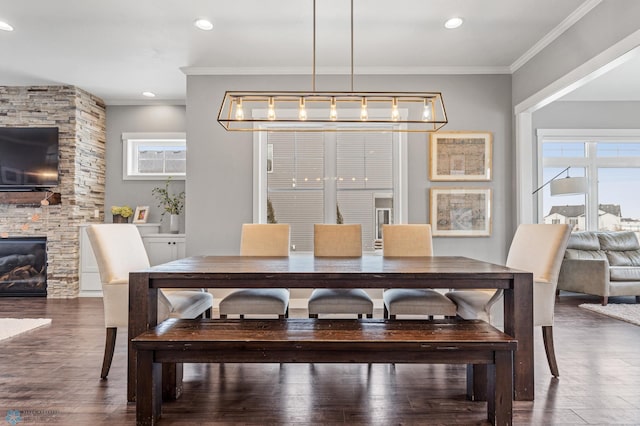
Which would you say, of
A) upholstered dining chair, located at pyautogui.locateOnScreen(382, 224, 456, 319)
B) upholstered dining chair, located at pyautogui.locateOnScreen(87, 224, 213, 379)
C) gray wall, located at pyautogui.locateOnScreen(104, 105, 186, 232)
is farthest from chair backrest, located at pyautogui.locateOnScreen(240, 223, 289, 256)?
gray wall, located at pyautogui.locateOnScreen(104, 105, 186, 232)

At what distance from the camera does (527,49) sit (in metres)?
3.81

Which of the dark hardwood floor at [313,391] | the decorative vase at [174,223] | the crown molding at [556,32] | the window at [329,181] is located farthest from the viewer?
the decorative vase at [174,223]

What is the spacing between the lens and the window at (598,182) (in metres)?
5.58

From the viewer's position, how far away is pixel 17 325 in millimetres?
3512

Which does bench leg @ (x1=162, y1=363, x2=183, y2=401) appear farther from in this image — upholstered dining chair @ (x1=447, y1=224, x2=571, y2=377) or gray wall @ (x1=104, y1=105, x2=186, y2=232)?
gray wall @ (x1=104, y1=105, x2=186, y2=232)

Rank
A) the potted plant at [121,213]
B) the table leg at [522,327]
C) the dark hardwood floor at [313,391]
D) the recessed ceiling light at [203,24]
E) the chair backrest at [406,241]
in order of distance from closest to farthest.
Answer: the dark hardwood floor at [313,391] → the table leg at [522,327] → the chair backrest at [406,241] → the recessed ceiling light at [203,24] → the potted plant at [121,213]

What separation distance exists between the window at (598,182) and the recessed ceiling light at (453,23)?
3.10 metres

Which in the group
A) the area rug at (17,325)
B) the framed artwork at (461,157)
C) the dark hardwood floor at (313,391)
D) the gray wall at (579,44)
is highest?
the gray wall at (579,44)

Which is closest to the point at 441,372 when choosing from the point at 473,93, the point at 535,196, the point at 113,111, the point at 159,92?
the point at 473,93

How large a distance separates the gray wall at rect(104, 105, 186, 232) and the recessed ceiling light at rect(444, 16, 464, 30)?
3.89 m

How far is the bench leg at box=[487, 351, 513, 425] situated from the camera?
177 cm

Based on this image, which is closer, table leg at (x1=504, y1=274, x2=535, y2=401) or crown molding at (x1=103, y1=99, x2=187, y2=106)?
table leg at (x1=504, y1=274, x2=535, y2=401)

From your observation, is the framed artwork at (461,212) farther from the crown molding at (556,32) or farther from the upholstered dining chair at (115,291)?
the upholstered dining chair at (115,291)

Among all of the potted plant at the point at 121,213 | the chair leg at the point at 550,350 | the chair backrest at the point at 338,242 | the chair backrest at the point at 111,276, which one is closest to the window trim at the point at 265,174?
the chair backrest at the point at 338,242
